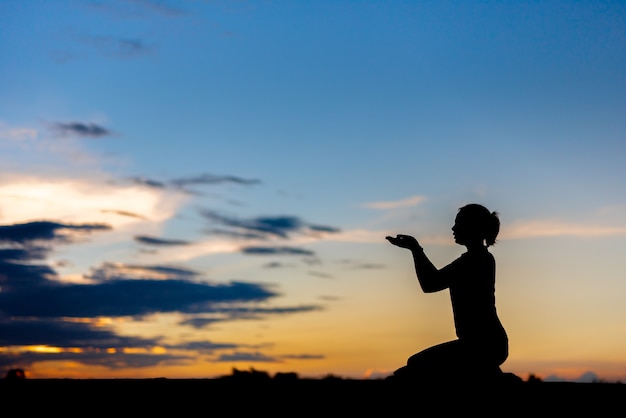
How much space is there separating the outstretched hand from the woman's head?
45cm

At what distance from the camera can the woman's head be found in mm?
7582

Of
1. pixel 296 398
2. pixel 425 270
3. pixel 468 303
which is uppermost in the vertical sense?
pixel 425 270

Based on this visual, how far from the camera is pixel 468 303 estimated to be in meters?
7.45

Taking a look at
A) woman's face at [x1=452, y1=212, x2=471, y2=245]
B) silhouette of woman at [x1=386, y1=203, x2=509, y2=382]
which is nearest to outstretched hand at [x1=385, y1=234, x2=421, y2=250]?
silhouette of woman at [x1=386, y1=203, x2=509, y2=382]

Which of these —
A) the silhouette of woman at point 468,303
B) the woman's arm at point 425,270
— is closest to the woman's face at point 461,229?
the silhouette of woman at point 468,303

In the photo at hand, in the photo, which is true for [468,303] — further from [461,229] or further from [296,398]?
[296,398]

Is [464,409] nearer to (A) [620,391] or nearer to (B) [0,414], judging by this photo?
(A) [620,391]

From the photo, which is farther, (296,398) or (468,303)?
(296,398)

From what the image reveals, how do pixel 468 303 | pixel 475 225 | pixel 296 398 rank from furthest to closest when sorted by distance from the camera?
pixel 296 398, pixel 475 225, pixel 468 303

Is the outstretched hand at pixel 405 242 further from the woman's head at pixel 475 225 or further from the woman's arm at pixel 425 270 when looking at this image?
the woman's head at pixel 475 225

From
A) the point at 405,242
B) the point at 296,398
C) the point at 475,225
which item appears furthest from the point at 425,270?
the point at 296,398

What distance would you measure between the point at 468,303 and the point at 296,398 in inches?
89.3

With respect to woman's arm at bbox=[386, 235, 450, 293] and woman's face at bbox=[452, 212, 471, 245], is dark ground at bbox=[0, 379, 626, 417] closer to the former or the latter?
woman's arm at bbox=[386, 235, 450, 293]

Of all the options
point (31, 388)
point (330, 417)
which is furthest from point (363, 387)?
point (31, 388)
